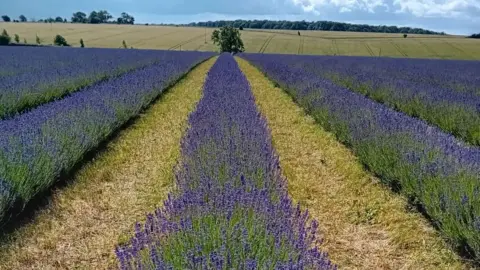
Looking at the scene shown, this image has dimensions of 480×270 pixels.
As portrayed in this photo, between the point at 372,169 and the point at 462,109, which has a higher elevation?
the point at 462,109

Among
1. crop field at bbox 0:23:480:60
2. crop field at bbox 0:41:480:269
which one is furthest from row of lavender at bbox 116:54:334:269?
crop field at bbox 0:23:480:60

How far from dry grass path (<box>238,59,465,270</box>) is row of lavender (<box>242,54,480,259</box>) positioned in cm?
16

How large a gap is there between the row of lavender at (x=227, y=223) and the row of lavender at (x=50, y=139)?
130cm

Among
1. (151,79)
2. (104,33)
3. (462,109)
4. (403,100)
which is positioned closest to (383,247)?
(462,109)

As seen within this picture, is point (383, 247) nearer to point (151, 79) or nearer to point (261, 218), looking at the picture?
point (261, 218)

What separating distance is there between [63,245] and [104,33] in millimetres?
70672

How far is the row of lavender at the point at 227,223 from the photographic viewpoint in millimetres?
2152

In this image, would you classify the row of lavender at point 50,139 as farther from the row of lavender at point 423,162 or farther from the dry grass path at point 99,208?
the row of lavender at point 423,162

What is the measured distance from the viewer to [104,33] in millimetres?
68812

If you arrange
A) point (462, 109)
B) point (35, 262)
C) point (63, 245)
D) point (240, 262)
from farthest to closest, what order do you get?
point (462, 109) → point (63, 245) → point (35, 262) → point (240, 262)

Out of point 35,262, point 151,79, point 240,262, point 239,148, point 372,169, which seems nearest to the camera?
point 240,262

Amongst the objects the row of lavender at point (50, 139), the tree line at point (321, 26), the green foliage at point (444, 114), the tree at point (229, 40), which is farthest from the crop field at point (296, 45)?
the row of lavender at point (50, 139)

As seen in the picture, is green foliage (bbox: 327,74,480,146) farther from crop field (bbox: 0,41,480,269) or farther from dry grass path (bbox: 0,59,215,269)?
dry grass path (bbox: 0,59,215,269)

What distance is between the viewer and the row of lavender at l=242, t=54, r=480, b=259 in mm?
3258
